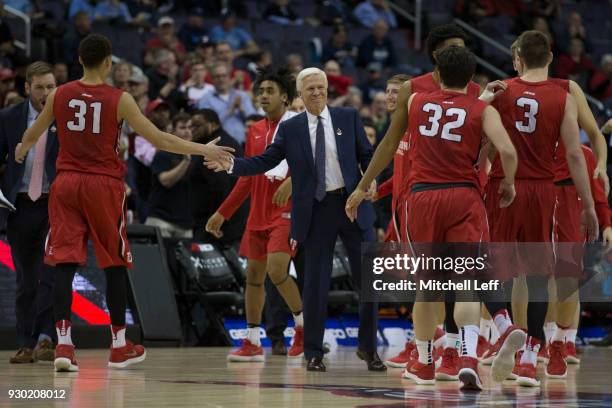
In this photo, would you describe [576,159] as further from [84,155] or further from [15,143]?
[15,143]

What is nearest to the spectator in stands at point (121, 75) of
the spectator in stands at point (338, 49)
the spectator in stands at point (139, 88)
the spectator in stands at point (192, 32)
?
the spectator in stands at point (139, 88)

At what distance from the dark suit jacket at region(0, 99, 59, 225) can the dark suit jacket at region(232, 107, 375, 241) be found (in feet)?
5.36

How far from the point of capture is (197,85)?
16625 mm

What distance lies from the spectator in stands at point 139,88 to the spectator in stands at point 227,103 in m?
0.82

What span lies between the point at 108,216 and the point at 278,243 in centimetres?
210

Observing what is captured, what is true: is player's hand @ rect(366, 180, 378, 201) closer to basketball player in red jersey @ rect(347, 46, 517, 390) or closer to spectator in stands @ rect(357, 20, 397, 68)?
basketball player in red jersey @ rect(347, 46, 517, 390)

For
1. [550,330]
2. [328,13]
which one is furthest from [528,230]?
[328,13]

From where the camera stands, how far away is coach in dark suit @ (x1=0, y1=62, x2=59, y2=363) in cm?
1013

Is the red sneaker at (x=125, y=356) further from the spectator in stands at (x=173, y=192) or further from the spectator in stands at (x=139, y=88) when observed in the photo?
the spectator in stands at (x=139, y=88)

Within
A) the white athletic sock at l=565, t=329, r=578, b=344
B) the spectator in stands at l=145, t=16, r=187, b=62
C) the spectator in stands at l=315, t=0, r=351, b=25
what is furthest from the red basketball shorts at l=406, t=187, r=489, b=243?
the spectator in stands at l=315, t=0, r=351, b=25

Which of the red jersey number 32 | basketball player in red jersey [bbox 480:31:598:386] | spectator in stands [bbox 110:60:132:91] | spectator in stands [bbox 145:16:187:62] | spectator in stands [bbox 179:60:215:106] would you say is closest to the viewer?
basketball player in red jersey [bbox 480:31:598:386]

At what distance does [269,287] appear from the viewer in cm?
1242

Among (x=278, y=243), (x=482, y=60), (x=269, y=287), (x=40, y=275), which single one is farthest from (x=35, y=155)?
(x=482, y=60)

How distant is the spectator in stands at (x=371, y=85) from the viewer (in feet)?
63.7
